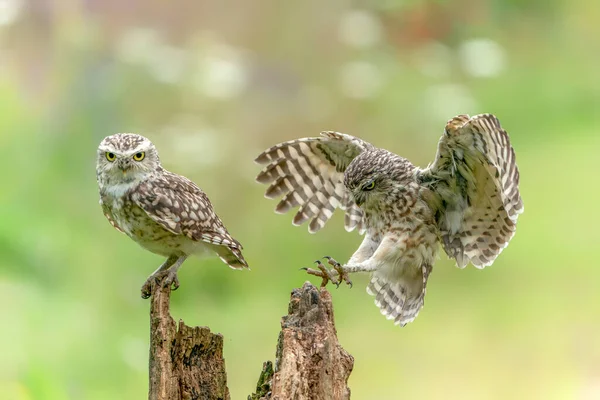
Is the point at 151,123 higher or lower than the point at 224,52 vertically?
Result: lower

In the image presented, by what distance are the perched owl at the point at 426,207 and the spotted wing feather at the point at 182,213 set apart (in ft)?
1.67

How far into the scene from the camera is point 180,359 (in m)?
3.69

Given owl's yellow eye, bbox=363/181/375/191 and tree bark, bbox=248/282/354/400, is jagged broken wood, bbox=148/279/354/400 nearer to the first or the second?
tree bark, bbox=248/282/354/400

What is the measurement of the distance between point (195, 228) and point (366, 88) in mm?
3579

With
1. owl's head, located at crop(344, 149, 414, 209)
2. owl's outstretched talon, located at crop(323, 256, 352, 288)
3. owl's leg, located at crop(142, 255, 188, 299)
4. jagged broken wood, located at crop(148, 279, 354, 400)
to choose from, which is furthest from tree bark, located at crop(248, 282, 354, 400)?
owl's head, located at crop(344, 149, 414, 209)

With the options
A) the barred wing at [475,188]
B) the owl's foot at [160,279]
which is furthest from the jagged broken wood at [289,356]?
the barred wing at [475,188]

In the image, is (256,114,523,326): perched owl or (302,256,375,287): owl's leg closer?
(302,256,375,287): owl's leg

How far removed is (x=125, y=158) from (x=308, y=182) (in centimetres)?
128

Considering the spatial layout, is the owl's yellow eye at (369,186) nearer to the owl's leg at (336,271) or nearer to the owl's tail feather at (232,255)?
the owl's leg at (336,271)

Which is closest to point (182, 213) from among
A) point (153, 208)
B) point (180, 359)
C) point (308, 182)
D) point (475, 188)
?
point (153, 208)

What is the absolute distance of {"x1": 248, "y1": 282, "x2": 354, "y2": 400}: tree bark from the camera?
10.9ft
